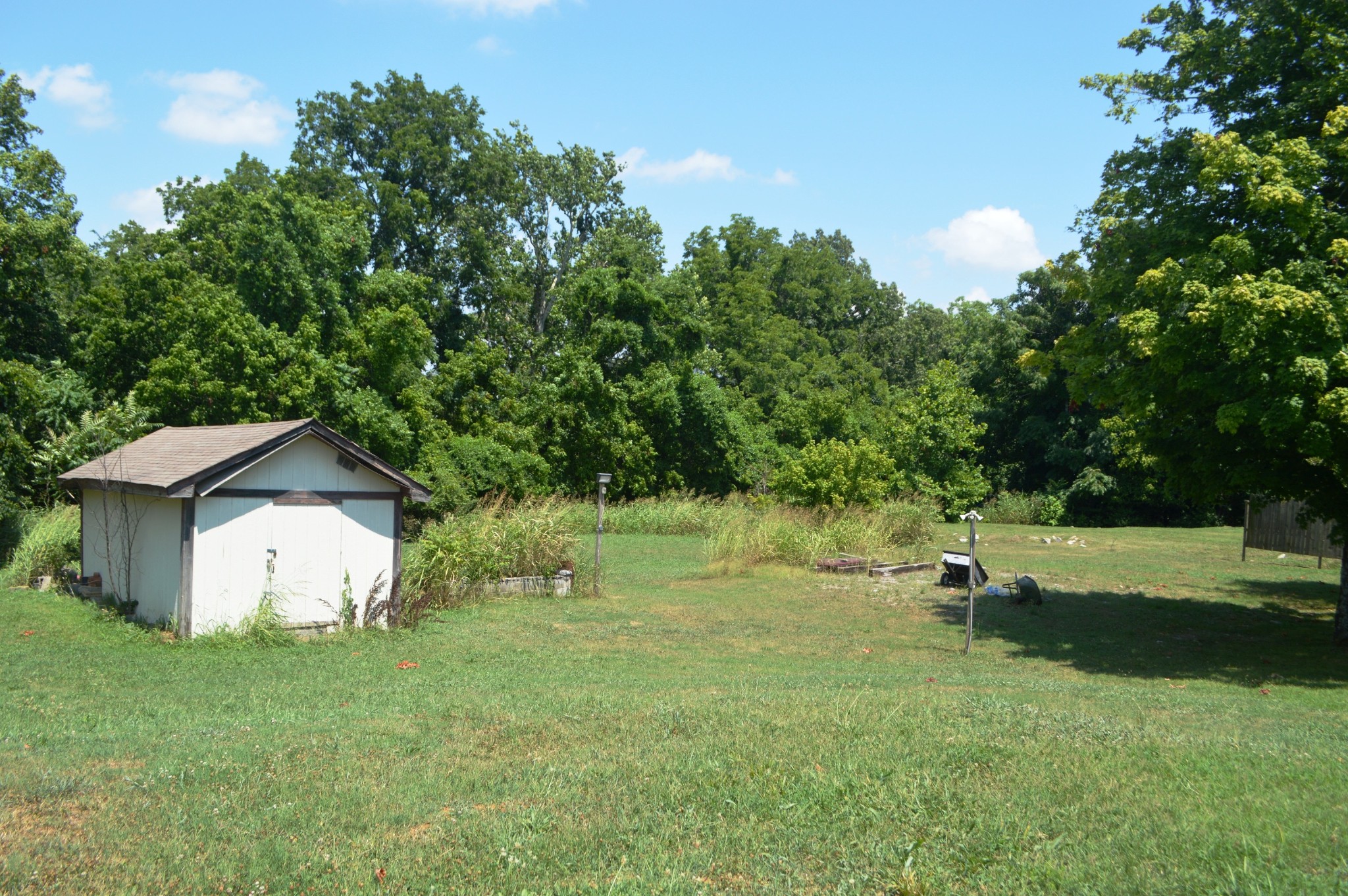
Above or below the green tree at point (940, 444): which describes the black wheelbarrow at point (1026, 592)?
below

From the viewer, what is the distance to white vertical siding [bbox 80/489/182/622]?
1335 centimetres

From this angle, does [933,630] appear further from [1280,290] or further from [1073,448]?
[1073,448]

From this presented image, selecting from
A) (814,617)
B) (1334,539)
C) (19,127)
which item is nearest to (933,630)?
(814,617)

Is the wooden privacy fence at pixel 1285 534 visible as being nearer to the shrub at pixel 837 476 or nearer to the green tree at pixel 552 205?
the shrub at pixel 837 476

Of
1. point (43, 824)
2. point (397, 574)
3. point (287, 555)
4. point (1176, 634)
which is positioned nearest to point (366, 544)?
point (397, 574)

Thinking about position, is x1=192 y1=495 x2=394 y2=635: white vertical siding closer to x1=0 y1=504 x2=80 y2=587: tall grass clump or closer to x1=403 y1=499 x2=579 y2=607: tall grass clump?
x1=403 y1=499 x2=579 y2=607: tall grass clump

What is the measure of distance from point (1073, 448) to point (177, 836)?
138 feet

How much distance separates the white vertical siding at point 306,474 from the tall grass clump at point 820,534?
391 inches

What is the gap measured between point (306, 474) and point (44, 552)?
7.67 metres

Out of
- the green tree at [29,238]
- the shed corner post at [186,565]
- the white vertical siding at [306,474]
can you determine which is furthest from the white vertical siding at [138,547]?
the green tree at [29,238]

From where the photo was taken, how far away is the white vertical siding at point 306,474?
13391 millimetres

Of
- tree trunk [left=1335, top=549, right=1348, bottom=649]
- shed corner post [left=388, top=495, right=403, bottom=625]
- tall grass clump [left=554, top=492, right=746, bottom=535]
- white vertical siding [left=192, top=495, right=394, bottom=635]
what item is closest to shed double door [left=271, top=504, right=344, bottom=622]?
white vertical siding [left=192, top=495, right=394, bottom=635]

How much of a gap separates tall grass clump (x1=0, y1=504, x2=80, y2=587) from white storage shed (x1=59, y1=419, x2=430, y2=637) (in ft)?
9.85

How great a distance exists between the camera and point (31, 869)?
15.1 feet
